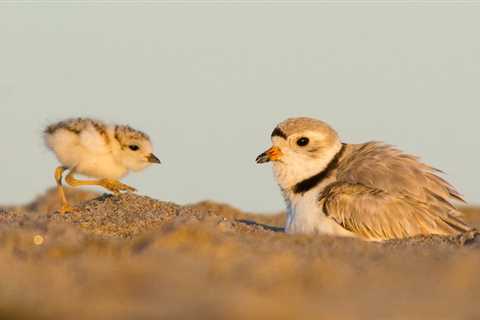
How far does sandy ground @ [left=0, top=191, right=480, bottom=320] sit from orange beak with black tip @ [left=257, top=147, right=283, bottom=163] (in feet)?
3.80

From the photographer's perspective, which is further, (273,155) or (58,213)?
(58,213)

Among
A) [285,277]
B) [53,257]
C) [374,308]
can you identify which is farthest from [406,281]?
[53,257]

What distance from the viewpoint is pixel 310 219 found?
739 cm

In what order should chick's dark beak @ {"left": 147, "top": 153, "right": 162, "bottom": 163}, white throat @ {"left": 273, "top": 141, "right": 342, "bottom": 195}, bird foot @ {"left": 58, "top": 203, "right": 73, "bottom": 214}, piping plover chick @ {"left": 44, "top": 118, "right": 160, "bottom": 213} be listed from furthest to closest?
chick's dark beak @ {"left": 147, "top": 153, "right": 162, "bottom": 163} → piping plover chick @ {"left": 44, "top": 118, "right": 160, "bottom": 213} → bird foot @ {"left": 58, "top": 203, "right": 73, "bottom": 214} → white throat @ {"left": 273, "top": 141, "right": 342, "bottom": 195}

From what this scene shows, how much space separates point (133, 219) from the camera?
Answer: 7.60 metres

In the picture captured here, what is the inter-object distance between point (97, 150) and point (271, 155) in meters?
2.27

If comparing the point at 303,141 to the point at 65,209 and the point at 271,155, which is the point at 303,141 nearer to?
the point at 271,155

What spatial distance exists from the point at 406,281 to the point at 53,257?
2.09 metres

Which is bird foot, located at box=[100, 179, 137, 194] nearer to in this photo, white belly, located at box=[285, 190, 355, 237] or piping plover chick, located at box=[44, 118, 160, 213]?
piping plover chick, located at box=[44, 118, 160, 213]

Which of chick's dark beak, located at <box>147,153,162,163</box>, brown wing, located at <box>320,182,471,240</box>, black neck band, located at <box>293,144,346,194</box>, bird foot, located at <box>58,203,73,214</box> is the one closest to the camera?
brown wing, located at <box>320,182,471,240</box>

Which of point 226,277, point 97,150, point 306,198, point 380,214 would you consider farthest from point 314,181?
point 226,277

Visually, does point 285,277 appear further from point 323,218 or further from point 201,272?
point 323,218

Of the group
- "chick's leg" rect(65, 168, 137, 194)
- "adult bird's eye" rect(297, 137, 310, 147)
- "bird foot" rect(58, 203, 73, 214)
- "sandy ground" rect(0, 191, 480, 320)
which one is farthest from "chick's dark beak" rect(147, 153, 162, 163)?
"sandy ground" rect(0, 191, 480, 320)

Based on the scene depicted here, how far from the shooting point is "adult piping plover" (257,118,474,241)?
7.30 metres
